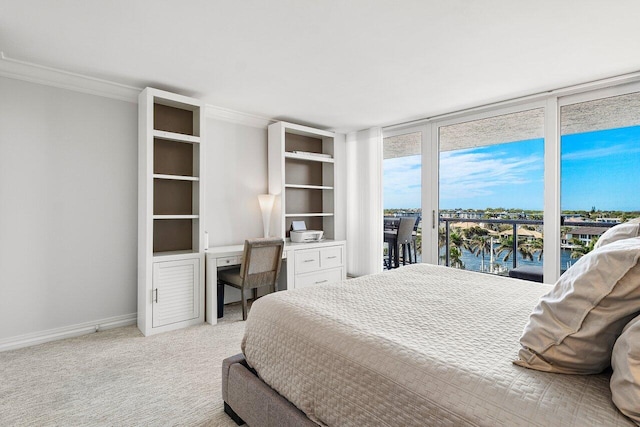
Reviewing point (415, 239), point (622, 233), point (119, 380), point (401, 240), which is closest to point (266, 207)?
point (401, 240)

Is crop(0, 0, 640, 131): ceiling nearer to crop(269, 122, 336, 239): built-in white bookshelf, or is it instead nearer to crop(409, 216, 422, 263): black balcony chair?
crop(269, 122, 336, 239): built-in white bookshelf

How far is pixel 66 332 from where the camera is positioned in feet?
9.85

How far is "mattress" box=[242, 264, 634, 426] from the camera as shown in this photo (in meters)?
0.91

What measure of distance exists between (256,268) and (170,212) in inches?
45.6

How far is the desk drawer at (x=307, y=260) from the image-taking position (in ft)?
13.5

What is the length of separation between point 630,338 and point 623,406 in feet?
0.54

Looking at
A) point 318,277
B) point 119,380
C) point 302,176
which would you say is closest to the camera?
point 119,380

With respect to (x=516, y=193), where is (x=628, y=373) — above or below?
below

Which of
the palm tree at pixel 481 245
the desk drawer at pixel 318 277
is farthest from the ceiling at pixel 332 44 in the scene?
the desk drawer at pixel 318 277

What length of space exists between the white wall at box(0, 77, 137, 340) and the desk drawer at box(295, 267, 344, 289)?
1843 mm

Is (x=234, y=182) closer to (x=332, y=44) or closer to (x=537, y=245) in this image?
(x=332, y=44)

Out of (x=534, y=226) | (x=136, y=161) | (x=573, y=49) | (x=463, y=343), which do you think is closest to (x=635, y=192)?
(x=534, y=226)

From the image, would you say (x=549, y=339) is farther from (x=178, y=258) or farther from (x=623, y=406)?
(x=178, y=258)

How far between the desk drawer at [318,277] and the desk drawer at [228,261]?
2.77ft
